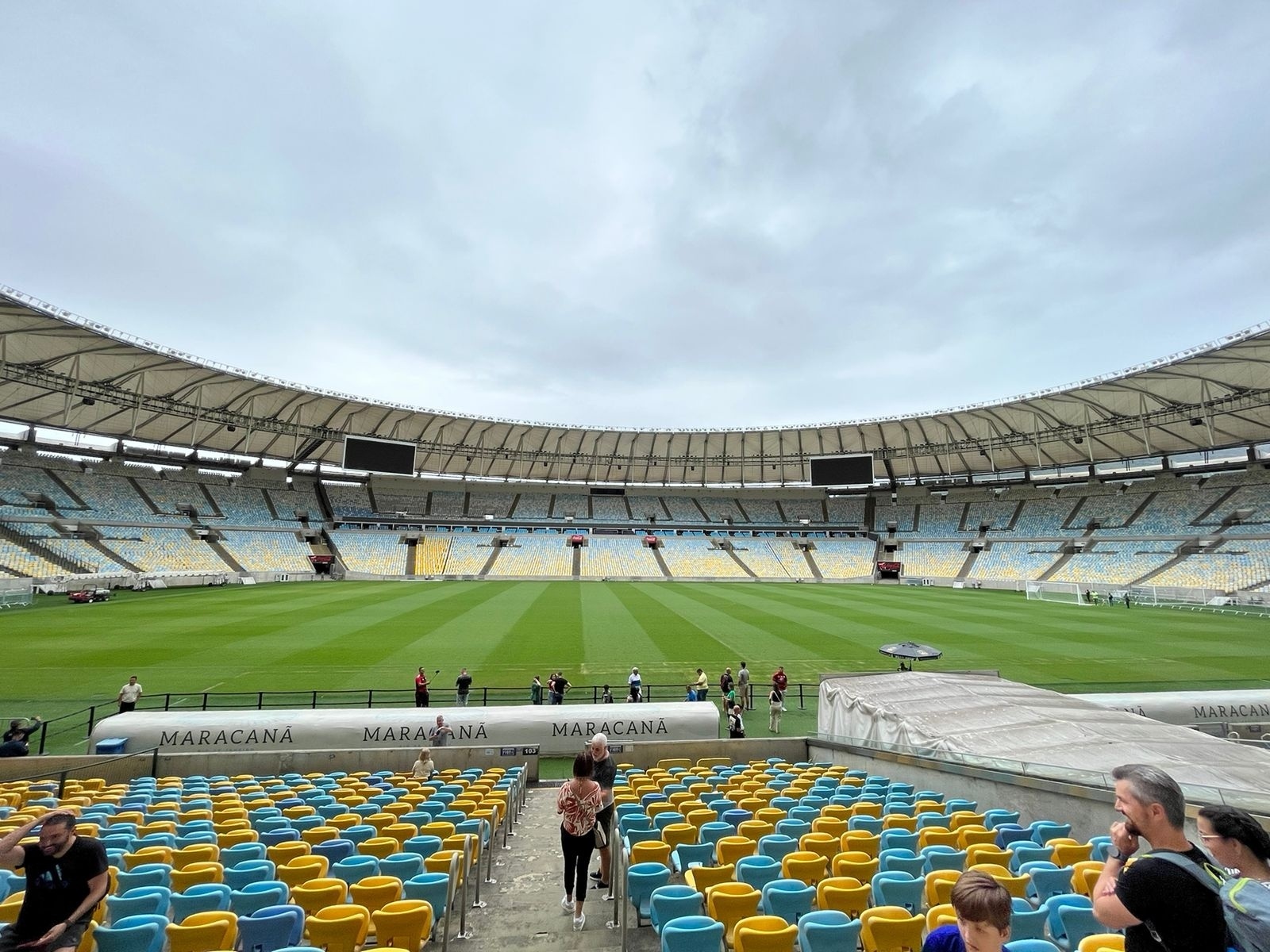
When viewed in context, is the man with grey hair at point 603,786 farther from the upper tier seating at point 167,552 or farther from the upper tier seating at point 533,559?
the upper tier seating at point 533,559

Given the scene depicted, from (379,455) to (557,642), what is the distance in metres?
40.8

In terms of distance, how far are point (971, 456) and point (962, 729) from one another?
2595 inches

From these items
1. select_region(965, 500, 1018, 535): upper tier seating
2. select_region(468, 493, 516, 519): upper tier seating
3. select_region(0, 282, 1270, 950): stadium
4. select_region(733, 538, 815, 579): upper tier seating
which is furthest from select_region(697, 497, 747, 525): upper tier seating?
select_region(965, 500, 1018, 535): upper tier seating

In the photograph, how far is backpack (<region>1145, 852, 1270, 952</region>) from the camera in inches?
78.6

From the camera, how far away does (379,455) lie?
59250 mm

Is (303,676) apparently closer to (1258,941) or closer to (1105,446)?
(1258,941)

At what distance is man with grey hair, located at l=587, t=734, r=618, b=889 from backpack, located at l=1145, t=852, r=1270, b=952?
4.80m

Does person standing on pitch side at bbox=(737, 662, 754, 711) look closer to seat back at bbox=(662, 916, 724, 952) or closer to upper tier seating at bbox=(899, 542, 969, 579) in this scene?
seat back at bbox=(662, 916, 724, 952)

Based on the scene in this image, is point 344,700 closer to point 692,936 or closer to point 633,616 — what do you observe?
point 692,936

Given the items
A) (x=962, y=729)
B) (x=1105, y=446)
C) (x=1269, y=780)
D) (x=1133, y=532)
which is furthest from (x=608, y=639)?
(x=1105, y=446)

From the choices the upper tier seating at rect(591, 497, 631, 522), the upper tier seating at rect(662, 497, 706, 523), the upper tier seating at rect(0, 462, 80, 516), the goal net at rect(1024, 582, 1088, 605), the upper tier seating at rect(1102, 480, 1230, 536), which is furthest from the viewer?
the upper tier seating at rect(662, 497, 706, 523)

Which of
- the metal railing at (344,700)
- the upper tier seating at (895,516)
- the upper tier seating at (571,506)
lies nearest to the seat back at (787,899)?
the metal railing at (344,700)

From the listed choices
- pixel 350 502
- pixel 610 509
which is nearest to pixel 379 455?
pixel 350 502

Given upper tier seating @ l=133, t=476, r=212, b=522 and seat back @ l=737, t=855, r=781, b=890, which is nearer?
seat back @ l=737, t=855, r=781, b=890
